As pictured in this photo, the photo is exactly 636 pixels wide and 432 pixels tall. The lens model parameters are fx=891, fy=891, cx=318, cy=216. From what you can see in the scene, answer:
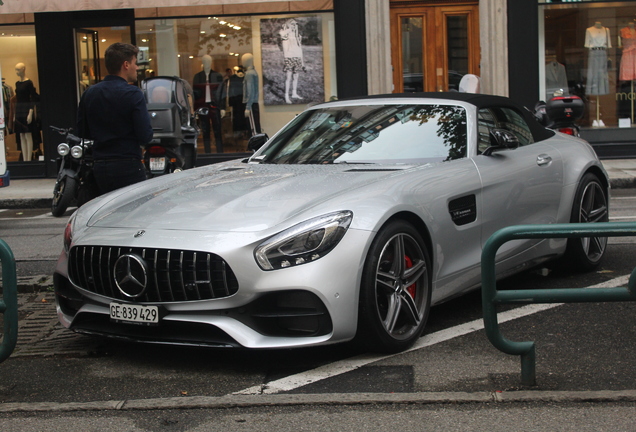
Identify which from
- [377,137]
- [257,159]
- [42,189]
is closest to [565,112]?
[377,137]

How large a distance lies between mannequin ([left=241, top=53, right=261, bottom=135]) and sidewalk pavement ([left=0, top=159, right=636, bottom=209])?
12.5ft

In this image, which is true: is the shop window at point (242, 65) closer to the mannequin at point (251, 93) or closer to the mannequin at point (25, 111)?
the mannequin at point (251, 93)

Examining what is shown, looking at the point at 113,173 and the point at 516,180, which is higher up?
the point at 113,173

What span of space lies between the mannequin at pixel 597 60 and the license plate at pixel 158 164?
8762 millimetres

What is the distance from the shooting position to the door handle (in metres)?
6.13

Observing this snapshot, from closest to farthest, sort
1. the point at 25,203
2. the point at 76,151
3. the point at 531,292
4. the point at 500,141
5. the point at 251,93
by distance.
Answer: the point at 531,292 < the point at 500,141 < the point at 76,151 < the point at 25,203 < the point at 251,93

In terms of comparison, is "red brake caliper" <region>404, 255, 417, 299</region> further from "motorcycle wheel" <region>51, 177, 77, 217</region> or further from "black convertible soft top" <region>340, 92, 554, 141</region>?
"motorcycle wheel" <region>51, 177, 77, 217</region>

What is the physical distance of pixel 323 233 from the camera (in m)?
4.41

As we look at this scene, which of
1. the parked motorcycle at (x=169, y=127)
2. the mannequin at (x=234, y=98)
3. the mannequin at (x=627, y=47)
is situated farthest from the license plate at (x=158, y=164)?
the mannequin at (x=627, y=47)

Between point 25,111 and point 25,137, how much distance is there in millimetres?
497

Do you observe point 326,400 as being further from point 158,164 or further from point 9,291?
point 158,164

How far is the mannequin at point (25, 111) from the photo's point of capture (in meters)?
16.9

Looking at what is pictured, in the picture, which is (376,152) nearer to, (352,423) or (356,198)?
(356,198)

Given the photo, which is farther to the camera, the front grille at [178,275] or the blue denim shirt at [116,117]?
the blue denim shirt at [116,117]
